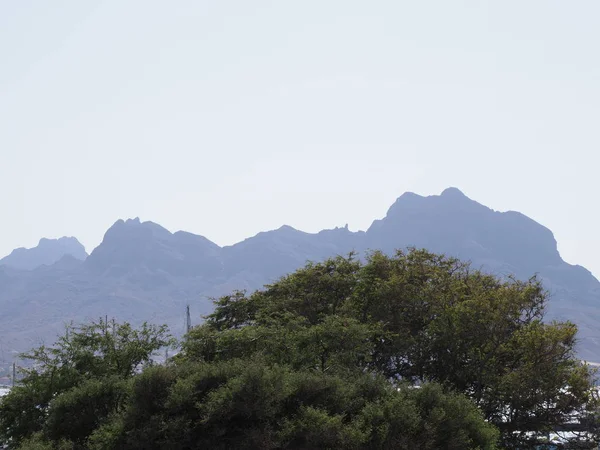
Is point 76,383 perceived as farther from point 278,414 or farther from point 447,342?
point 447,342

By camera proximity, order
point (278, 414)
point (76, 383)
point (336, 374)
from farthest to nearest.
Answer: point (76, 383)
point (336, 374)
point (278, 414)

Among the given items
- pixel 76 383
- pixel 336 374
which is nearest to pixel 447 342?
pixel 336 374

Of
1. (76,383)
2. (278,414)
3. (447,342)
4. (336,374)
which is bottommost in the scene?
(278,414)

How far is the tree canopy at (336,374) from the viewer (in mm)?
22500

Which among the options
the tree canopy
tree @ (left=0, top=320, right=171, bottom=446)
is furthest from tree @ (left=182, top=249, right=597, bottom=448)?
tree @ (left=0, top=320, right=171, bottom=446)

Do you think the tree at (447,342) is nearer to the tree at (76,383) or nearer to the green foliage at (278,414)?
the tree at (76,383)

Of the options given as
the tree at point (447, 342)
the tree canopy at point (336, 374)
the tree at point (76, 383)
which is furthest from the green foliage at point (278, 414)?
the tree at point (447, 342)

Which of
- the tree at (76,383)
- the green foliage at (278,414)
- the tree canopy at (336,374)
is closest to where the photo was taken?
the green foliage at (278,414)

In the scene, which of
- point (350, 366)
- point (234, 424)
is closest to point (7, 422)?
point (234, 424)

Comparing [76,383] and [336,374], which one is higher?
[336,374]

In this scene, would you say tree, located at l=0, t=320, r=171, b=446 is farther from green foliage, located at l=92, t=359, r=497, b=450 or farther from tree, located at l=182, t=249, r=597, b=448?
green foliage, located at l=92, t=359, r=497, b=450

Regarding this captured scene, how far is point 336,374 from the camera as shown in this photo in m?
25.7

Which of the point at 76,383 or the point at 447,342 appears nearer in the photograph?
the point at 76,383

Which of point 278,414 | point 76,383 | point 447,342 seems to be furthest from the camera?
point 447,342
